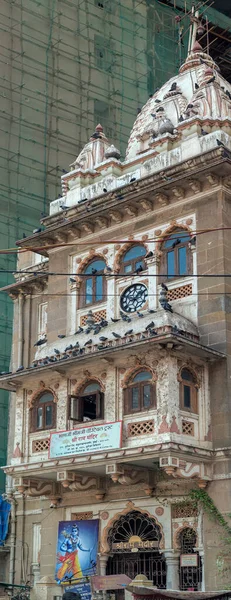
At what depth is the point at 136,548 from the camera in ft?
72.9

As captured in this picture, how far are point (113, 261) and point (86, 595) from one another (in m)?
8.48

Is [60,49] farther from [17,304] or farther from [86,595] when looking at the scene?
[86,595]

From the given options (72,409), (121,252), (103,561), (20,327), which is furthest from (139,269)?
(20,327)

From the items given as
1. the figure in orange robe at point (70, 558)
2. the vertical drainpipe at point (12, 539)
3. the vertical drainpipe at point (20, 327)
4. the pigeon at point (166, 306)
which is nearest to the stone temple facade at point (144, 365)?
the pigeon at point (166, 306)

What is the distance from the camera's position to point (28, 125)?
3922 centimetres

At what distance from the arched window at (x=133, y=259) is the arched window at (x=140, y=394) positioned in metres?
3.35

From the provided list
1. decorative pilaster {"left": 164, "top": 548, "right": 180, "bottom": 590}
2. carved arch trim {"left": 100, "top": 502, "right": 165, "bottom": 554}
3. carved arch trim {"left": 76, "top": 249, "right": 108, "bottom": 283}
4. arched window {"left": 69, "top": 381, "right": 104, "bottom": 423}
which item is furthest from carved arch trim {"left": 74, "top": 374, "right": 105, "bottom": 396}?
decorative pilaster {"left": 164, "top": 548, "right": 180, "bottom": 590}

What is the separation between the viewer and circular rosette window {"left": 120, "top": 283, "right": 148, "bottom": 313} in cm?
2369

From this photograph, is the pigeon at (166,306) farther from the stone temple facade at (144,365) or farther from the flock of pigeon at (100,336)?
the stone temple facade at (144,365)

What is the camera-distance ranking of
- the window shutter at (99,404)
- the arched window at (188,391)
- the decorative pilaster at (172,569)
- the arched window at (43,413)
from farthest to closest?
1. the arched window at (43,413)
2. the window shutter at (99,404)
3. the arched window at (188,391)
4. the decorative pilaster at (172,569)

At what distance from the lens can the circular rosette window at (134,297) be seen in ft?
77.7

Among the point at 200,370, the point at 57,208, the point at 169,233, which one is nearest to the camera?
the point at 200,370

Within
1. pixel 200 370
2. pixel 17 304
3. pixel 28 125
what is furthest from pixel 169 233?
pixel 28 125

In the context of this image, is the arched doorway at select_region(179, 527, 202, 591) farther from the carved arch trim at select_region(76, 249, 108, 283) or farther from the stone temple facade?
the carved arch trim at select_region(76, 249, 108, 283)
